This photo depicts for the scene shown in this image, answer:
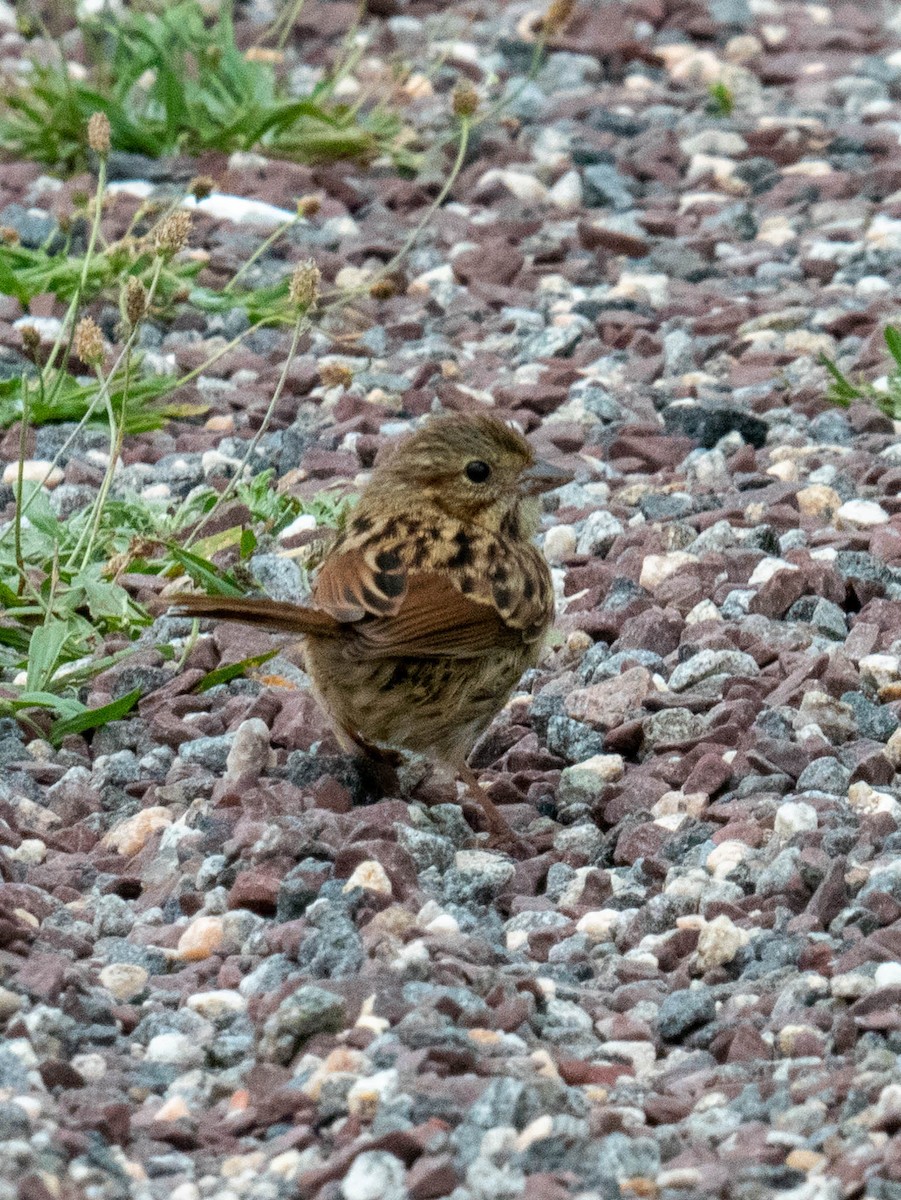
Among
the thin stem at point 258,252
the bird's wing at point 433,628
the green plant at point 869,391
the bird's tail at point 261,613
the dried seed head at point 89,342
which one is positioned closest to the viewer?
the bird's tail at point 261,613

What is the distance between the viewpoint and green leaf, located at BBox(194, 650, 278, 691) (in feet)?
18.9

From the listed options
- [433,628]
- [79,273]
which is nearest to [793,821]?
[433,628]

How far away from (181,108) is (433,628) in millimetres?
4757

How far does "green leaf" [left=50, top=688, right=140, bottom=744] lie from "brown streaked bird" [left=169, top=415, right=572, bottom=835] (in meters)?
0.54

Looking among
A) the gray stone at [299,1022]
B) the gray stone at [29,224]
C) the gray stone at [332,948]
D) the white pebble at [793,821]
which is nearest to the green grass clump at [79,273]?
the gray stone at [29,224]

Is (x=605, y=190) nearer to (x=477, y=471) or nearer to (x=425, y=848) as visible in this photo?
(x=477, y=471)

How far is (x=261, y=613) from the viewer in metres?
4.84

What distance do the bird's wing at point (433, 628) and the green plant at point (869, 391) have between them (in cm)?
236

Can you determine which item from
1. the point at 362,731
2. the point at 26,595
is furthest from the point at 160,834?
the point at 26,595

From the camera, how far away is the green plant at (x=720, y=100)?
1001cm

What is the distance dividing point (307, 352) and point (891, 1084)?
15.6 ft

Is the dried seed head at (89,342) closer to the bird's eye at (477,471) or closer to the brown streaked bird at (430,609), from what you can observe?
the brown streaked bird at (430,609)

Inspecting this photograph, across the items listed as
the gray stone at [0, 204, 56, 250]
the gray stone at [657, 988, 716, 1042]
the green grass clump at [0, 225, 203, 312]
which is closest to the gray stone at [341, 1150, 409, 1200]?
the gray stone at [657, 988, 716, 1042]

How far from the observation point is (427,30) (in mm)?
10969
